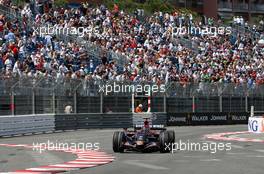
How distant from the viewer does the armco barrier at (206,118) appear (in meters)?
42.2

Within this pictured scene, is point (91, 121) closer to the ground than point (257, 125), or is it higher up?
higher up

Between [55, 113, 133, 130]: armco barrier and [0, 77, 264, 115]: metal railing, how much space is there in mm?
293

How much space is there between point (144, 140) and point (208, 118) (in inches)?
975

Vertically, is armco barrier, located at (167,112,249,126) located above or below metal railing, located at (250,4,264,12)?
below

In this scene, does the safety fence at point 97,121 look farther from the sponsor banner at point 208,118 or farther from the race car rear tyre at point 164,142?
the race car rear tyre at point 164,142

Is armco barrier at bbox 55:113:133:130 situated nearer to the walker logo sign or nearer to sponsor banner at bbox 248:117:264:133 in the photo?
the walker logo sign

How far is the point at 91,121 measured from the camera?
36812mm

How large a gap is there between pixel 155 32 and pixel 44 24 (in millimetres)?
10917

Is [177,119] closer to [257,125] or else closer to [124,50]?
[124,50]

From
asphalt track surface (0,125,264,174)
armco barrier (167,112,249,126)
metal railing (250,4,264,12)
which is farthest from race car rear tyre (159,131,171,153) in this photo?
metal railing (250,4,264,12)

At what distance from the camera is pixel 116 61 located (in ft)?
129

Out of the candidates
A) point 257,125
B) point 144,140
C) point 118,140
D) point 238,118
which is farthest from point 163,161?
point 238,118

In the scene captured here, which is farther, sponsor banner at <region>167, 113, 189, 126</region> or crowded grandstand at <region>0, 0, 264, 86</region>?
sponsor banner at <region>167, 113, 189, 126</region>

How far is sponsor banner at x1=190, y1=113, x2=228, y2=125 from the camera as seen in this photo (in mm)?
43000
